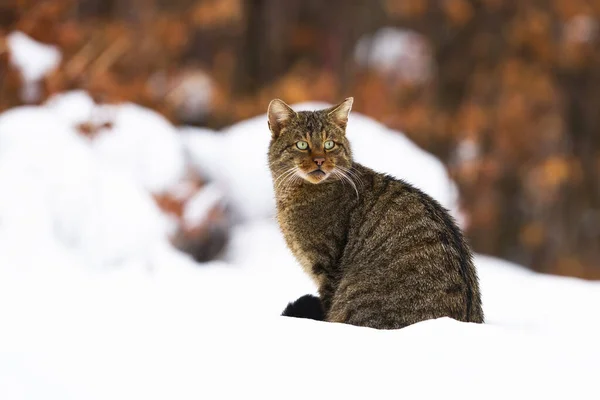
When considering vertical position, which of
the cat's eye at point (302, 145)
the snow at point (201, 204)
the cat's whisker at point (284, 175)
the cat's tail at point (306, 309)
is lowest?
the cat's tail at point (306, 309)

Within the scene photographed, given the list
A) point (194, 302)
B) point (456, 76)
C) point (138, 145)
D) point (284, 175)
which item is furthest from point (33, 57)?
point (456, 76)

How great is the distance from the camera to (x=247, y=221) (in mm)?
6793

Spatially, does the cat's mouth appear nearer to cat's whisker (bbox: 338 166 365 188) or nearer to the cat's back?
cat's whisker (bbox: 338 166 365 188)

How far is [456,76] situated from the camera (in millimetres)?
15312

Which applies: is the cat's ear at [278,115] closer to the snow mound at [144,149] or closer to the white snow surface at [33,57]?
the snow mound at [144,149]

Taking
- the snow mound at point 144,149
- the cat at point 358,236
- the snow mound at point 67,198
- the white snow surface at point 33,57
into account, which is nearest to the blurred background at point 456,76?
the white snow surface at point 33,57

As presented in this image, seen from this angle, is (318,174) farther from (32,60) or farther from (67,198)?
(32,60)

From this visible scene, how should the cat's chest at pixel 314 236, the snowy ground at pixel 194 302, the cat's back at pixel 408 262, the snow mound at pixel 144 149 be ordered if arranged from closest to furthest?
the snowy ground at pixel 194 302 → the cat's back at pixel 408 262 → the cat's chest at pixel 314 236 → the snow mound at pixel 144 149

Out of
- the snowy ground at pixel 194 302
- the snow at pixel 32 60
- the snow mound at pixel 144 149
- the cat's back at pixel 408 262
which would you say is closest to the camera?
the snowy ground at pixel 194 302

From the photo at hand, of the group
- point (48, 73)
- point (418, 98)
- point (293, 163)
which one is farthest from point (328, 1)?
point (293, 163)

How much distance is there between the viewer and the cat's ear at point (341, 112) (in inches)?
170

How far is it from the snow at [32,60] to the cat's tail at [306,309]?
504 cm

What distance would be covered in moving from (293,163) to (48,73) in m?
4.78

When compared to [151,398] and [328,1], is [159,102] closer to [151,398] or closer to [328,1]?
[328,1]
